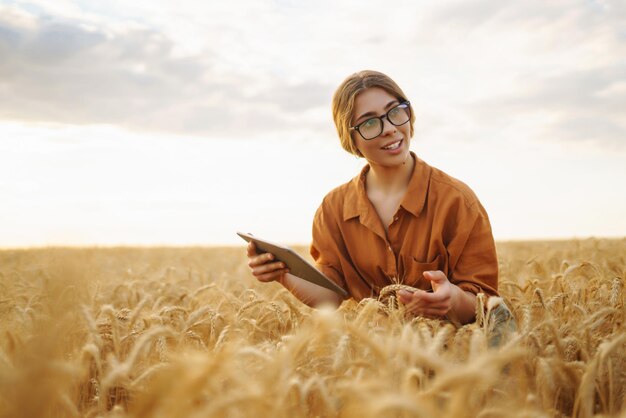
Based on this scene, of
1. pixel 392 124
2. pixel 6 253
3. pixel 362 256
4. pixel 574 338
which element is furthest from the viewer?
pixel 6 253

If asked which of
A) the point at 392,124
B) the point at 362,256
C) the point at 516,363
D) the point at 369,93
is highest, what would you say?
the point at 369,93

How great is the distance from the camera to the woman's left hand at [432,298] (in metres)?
2.48

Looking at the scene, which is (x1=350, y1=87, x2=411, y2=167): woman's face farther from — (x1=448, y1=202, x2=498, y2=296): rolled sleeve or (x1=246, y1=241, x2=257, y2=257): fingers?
(x1=246, y1=241, x2=257, y2=257): fingers

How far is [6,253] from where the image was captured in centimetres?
1042

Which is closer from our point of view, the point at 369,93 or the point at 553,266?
the point at 369,93

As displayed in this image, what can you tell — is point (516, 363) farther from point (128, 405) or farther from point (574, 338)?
point (128, 405)

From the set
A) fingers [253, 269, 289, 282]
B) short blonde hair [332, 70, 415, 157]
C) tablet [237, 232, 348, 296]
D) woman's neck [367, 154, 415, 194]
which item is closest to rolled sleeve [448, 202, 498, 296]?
woman's neck [367, 154, 415, 194]

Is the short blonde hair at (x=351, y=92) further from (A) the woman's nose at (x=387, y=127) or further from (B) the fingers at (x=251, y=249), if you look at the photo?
(B) the fingers at (x=251, y=249)

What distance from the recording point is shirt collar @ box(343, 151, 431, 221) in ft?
10.4

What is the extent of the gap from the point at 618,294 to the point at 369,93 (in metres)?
1.83

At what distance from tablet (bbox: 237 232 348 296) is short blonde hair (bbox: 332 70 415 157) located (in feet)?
2.69

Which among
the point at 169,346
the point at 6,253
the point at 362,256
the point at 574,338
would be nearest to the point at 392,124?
the point at 362,256

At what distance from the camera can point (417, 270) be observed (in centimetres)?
316

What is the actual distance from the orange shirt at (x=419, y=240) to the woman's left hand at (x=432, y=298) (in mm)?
442
